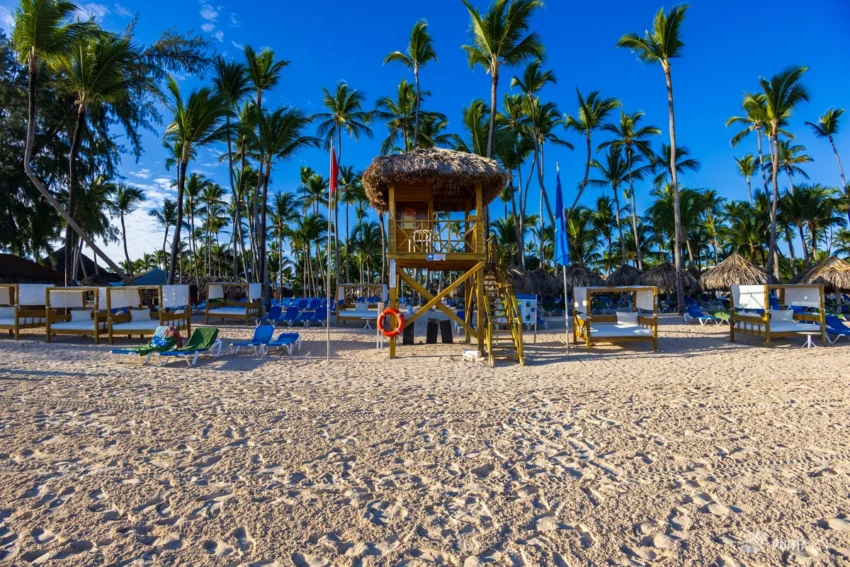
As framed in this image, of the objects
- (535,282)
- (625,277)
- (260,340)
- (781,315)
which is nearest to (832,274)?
(625,277)

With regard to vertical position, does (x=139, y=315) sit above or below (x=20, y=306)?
Result: below

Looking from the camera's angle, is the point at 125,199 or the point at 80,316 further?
the point at 125,199

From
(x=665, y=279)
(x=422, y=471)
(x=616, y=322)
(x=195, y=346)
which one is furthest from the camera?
(x=665, y=279)

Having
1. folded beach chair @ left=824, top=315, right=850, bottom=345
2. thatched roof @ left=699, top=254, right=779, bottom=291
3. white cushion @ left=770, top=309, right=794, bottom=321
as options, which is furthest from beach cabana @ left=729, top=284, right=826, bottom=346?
thatched roof @ left=699, top=254, right=779, bottom=291

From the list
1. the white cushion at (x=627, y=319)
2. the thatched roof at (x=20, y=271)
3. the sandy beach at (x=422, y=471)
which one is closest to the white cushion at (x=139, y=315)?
the sandy beach at (x=422, y=471)

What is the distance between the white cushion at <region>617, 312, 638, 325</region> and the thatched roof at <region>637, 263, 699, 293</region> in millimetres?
15277

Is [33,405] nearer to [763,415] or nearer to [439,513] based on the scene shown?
[439,513]

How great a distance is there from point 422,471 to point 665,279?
26794mm

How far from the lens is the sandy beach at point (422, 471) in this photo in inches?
101

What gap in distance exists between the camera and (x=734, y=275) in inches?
810

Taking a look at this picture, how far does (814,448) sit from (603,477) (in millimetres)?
2284

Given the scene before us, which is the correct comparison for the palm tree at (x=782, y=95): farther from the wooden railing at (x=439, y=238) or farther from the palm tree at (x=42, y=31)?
the palm tree at (x=42, y=31)

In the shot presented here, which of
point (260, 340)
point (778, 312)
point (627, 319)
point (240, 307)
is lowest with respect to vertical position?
point (260, 340)

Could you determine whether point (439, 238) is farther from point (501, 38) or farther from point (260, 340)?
point (501, 38)
